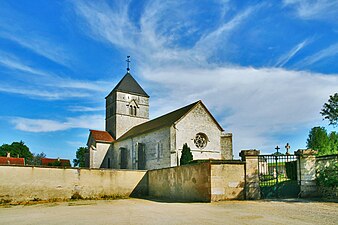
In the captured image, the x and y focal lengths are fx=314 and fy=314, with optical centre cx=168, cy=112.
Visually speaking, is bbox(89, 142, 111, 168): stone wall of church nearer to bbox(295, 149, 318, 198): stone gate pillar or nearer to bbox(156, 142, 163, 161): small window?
bbox(156, 142, 163, 161): small window

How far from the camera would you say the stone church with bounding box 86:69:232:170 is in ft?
96.4

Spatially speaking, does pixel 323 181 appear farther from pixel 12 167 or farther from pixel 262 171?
pixel 12 167

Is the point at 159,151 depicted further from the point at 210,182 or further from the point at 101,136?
the point at 210,182

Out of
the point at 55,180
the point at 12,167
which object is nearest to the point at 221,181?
the point at 55,180

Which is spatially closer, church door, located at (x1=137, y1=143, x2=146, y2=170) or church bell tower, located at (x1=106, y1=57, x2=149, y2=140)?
church door, located at (x1=137, y1=143, x2=146, y2=170)

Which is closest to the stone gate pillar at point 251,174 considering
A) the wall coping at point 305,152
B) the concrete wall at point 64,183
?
the wall coping at point 305,152

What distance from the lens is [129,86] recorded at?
47.7 metres

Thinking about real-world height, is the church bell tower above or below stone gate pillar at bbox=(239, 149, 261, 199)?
above

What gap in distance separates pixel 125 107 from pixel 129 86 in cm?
365

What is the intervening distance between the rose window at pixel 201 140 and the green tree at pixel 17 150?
48.2m

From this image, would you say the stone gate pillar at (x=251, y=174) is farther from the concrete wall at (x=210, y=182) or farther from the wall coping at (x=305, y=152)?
the wall coping at (x=305, y=152)

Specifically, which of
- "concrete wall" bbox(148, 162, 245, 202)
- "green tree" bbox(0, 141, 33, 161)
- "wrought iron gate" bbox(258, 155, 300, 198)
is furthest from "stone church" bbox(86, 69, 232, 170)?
"green tree" bbox(0, 141, 33, 161)

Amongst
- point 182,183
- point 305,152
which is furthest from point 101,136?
point 305,152

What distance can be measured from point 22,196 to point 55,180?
194 centimetres
